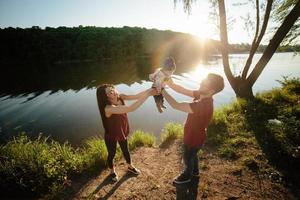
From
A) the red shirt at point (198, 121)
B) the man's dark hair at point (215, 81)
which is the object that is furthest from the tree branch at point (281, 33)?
the man's dark hair at point (215, 81)

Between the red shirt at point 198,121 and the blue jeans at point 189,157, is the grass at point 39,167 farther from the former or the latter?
the red shirt at point 198,121

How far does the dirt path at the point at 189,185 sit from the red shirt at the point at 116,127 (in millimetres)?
1102

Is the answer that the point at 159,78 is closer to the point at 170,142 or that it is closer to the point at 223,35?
the point at 170,142

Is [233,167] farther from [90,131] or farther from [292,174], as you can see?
[90,131]

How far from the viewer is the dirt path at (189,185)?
14.1ft

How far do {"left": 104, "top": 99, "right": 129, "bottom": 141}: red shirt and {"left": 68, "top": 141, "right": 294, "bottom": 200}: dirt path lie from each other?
1102mm

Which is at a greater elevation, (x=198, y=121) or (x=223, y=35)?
(x=223, y=35)

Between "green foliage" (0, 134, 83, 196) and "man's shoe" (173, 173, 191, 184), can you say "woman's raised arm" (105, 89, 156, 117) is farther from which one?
"green foliage" (0, 134, 83, 196)

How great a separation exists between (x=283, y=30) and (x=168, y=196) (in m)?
7.49

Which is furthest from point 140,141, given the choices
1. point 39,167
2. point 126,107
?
point 126,107

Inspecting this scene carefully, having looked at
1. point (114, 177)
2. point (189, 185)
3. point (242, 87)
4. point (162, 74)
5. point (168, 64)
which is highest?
point (168, 64)

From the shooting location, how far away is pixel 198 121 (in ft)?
12.6

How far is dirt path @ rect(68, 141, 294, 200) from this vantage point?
430 centimetres

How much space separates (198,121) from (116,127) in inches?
69.5
